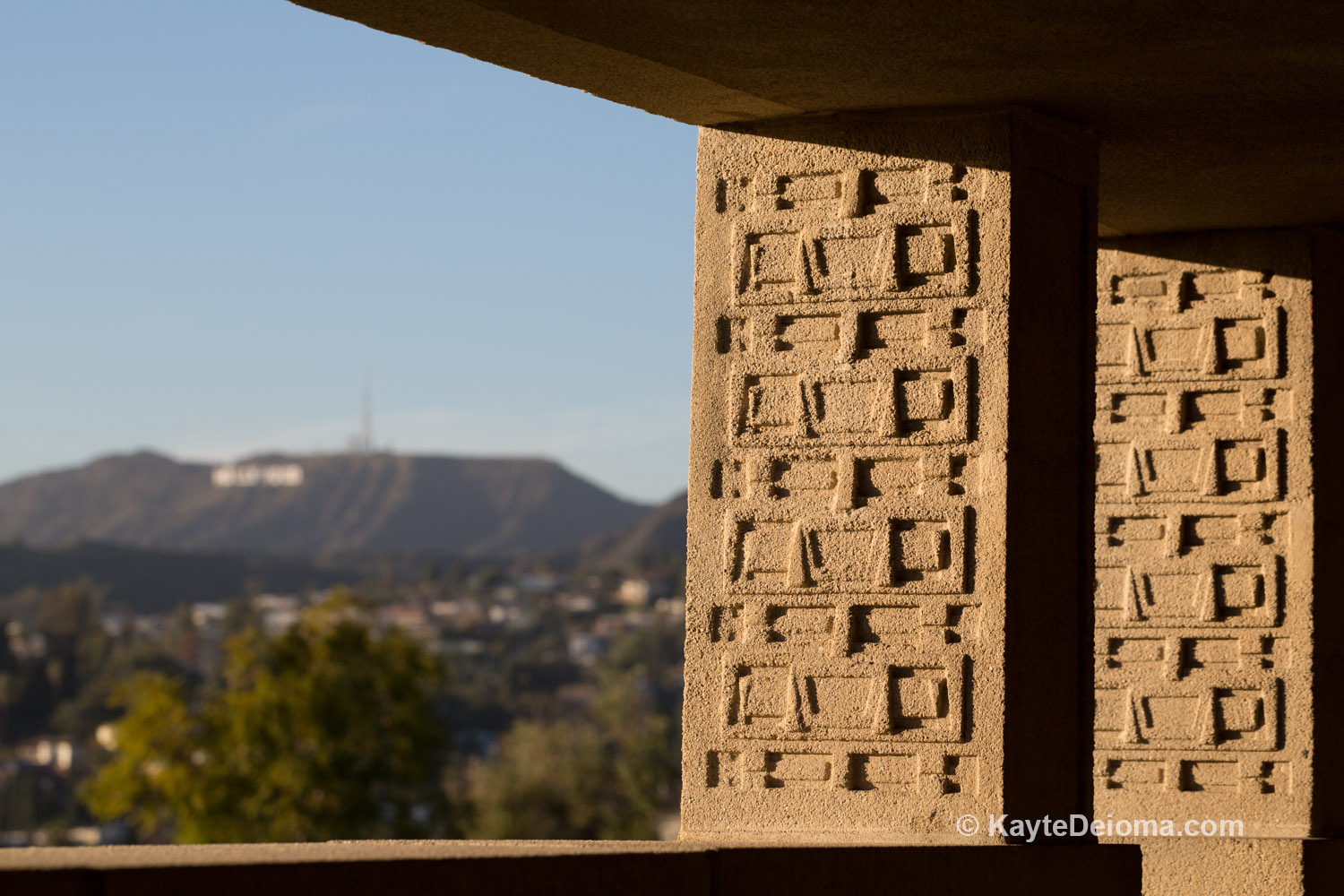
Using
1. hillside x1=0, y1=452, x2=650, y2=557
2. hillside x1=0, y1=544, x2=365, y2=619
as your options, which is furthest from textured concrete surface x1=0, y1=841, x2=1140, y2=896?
hillside x1=0, y1=452, x2=650, y2=557

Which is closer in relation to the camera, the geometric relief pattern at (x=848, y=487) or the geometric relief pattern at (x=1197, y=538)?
the geometric relief pattern at (x=848, y=487)

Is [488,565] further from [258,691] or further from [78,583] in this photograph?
[258,691]

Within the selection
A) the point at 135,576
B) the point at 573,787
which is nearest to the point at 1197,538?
the point at 573,787

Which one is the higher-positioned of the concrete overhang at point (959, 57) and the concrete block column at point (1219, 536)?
the concrete overhang at point (959, 57)

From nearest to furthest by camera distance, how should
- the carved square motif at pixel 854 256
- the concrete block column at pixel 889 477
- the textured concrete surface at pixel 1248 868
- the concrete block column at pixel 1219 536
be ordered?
1. the concrete block column at pixel 889 477
2. the carved square motif at pixel 854 256
3. the textured concrete surface at pixel 1248 868
4. the concrete block column at pixel 1219 536

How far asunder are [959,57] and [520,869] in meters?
3.24

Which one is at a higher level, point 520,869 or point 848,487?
point 848,487

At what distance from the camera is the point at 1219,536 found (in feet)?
30.3

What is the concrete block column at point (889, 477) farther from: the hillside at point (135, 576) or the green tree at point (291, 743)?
the hillside at point (135, 576)

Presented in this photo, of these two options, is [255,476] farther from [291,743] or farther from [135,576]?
[291,743]

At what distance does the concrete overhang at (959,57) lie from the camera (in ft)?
19.9

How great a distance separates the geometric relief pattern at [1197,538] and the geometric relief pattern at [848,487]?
251 cm

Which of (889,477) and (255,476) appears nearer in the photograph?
(889,477)

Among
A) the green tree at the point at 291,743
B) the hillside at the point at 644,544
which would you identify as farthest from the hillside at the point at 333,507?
the green tree at the point at 291,743
